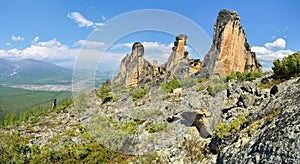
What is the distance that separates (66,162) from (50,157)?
141 centimetres

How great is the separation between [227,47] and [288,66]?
2161 cm

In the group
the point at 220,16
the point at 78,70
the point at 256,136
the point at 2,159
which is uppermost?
the point at 220,16

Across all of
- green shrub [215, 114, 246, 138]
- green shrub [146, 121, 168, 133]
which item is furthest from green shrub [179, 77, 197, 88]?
green shrub [215, 114, 246, 138]

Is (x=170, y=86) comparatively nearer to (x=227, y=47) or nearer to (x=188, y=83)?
(x=188, y=83)

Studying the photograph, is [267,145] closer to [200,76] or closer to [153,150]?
[153,150]

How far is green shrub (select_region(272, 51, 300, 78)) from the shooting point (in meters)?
15.4

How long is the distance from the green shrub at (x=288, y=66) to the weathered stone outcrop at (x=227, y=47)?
1562 cm

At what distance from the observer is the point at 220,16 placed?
39.9 meters

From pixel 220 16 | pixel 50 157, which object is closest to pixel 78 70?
pixel 50 157

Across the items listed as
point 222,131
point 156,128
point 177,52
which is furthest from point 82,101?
point 177,52

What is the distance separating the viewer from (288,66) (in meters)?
16.5

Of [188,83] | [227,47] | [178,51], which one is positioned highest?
[227,47]

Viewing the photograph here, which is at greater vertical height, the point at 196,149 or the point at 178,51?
the point at 178,51

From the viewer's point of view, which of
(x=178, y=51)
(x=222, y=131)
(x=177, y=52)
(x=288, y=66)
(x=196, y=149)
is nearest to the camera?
(x=222, y=131)
